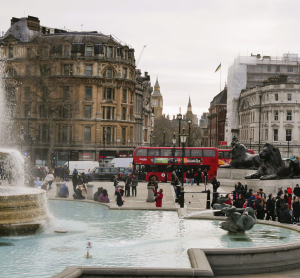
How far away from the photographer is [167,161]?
4278cm

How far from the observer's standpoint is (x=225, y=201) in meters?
18.3

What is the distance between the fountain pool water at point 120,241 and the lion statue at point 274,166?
13.1 m

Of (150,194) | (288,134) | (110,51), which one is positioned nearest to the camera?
(150,194)

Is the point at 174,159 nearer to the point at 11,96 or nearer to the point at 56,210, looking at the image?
the point at 56,210

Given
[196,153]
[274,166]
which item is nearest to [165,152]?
[196,153]

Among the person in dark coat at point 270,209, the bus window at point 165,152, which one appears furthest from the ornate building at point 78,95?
the person in dark coat at point 270,209

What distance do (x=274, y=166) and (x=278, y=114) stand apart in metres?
51.7

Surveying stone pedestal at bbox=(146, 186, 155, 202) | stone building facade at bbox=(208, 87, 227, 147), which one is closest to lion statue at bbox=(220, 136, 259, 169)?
stone pedestal at bbox=(146, 186, 155, 202)

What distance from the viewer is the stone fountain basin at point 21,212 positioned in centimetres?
1522

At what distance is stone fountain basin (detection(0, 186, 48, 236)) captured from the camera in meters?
15.2

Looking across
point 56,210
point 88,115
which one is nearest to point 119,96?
point 88,115

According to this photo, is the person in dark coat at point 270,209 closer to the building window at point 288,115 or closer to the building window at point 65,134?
the building window at point 65,134

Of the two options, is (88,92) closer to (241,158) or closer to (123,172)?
(123,172)

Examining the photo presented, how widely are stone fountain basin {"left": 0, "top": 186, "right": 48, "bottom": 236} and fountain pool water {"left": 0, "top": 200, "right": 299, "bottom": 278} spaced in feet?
1.02
